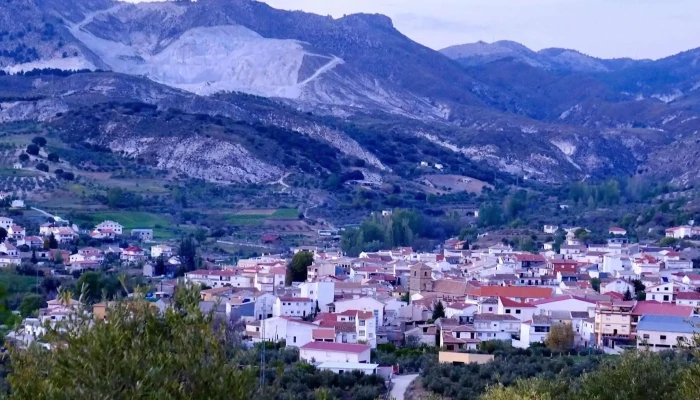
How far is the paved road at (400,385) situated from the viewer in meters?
22.4

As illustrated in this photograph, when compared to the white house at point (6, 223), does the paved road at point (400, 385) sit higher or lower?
lower

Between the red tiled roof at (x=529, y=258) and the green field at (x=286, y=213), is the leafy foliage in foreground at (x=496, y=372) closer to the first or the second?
the red tiled roof at (x=529, y=258)

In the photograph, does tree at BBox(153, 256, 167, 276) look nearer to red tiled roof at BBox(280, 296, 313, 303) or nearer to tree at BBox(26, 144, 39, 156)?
red tiled roof at BBox(280, 296, 313, 303)

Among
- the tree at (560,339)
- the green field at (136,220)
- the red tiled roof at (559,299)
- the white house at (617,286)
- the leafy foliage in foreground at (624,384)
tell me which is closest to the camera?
the leafy foliage in foreground at (624,384)

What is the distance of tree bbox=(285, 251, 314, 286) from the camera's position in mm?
38625

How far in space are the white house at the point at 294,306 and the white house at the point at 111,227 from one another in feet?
58.1

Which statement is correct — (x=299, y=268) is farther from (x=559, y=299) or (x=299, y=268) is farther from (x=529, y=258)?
(x=559, y=299)

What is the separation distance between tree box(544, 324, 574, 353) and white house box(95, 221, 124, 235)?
2497 centimetres

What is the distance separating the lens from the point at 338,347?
26766 millimetres

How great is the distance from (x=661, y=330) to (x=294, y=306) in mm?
10278

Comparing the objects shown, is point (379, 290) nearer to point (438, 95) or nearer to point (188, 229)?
point (188, 229)

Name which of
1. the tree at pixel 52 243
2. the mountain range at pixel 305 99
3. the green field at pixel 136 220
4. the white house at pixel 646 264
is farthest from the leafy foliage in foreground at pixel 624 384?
the mountain range at pixel 305 99

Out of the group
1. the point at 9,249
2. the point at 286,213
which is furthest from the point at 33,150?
the point at 9,249

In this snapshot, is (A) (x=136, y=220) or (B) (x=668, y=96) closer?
(A) (x=136, y=220)
